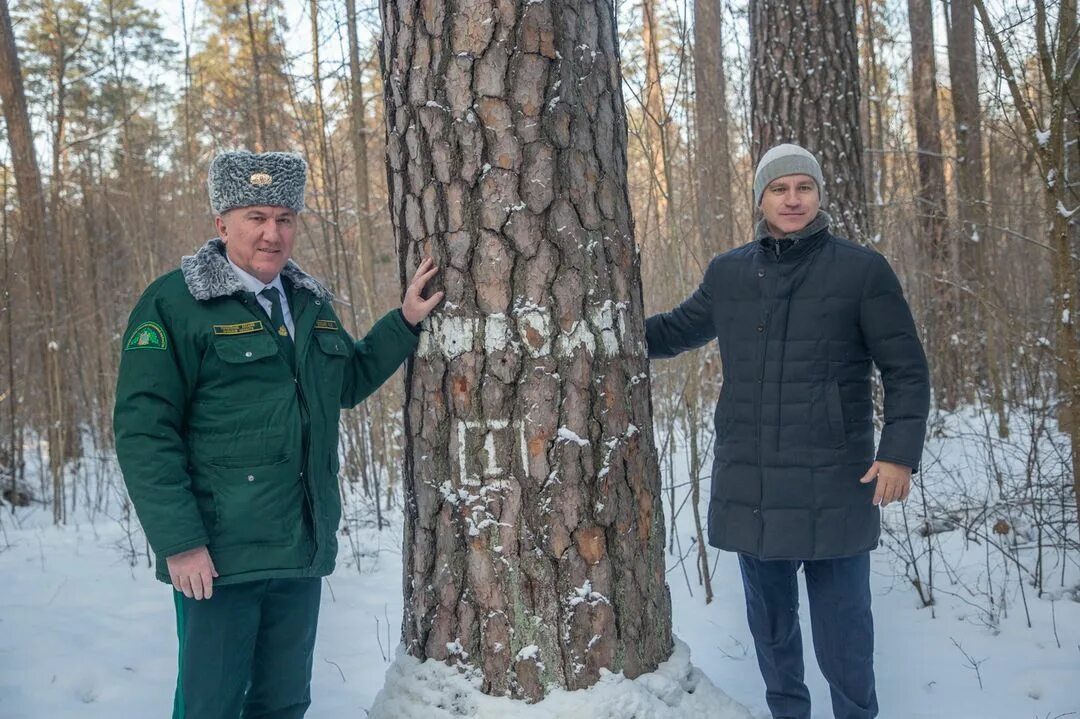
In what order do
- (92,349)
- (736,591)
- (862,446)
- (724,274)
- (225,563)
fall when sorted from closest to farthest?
1. (225,563)
2. (862,446)
3. (724,274)
4. (736,591)
5. (92,349)

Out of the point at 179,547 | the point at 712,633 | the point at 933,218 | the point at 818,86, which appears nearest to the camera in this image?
the point at 179,547

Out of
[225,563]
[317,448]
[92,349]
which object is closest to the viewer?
[225,563]

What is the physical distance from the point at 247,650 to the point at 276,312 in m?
0.90

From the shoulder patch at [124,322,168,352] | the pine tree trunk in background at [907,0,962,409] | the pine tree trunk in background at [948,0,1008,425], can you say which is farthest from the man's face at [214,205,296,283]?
the pine tree trunk in background at [948,0,1008,425]

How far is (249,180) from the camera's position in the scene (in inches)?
81.7

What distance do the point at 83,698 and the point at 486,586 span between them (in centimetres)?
214

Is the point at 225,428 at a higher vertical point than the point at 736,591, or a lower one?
higher

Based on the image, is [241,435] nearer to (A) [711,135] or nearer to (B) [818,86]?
(A) [711,135]

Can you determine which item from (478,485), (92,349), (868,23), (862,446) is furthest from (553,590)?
(868,23)

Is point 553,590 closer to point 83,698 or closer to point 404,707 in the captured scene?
point 404,707

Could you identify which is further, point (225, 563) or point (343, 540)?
point (343, 540)

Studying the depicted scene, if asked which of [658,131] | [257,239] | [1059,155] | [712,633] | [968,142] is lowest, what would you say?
[712,633]

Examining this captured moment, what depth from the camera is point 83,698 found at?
3.13m

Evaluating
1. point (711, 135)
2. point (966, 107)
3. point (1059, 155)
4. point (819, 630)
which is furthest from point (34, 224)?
point (966, 107)
